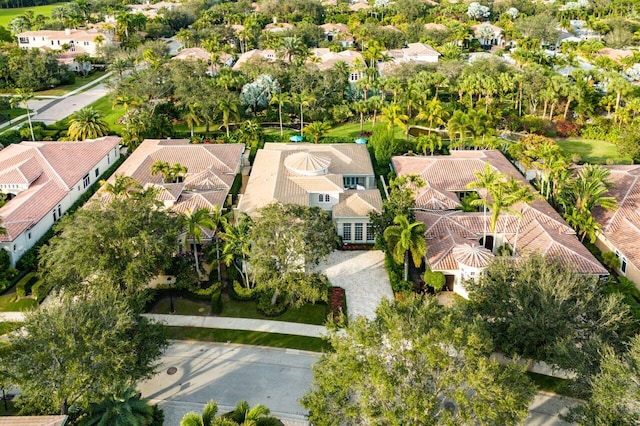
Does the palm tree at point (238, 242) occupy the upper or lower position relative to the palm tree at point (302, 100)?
lower

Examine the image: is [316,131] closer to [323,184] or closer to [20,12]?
[323,184]

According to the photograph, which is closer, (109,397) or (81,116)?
(109,397)

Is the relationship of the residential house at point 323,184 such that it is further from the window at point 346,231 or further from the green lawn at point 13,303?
the green lawn at point 13,303

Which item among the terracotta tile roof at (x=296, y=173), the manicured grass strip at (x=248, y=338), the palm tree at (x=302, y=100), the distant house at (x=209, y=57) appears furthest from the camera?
the distant house at (x=209, y=57)

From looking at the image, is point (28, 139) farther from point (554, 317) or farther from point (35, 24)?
point (35, 24)

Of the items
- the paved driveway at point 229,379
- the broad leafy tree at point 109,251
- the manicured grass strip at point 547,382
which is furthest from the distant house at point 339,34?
the manicured grass strip at point 547,382

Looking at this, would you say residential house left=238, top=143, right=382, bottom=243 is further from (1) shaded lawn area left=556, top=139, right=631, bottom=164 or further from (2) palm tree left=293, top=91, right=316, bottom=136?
(1) shaded lawn area left=556, top=139, right=631, bottom=164

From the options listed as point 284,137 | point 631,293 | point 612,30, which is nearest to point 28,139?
point 284,137
